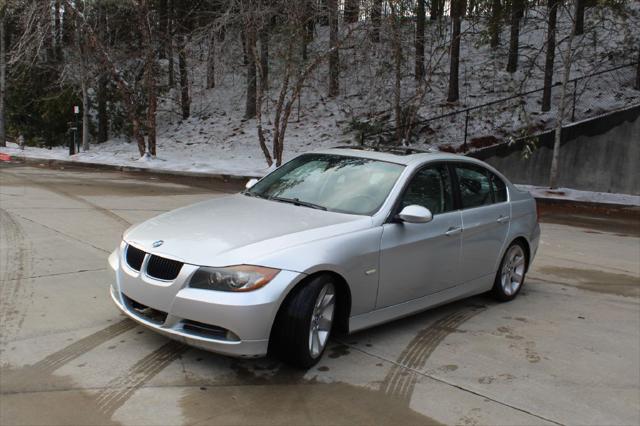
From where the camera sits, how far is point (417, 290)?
4.87 m

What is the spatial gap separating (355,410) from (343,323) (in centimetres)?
84

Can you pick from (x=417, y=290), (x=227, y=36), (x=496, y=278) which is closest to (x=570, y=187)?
(x=227, y=36)

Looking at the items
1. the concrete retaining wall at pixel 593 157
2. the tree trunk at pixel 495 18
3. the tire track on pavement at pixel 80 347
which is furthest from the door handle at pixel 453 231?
the concrete retaining wall at pixel 593 157

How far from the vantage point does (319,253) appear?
157 inches

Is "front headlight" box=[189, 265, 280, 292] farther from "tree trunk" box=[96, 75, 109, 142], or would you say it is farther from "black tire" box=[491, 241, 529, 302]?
"tree trunk" box=[96, 75, 109, 142]

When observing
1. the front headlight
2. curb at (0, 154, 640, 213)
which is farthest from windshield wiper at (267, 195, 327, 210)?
curb at (0, 154, 640, 213)

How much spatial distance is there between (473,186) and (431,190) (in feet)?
2.38

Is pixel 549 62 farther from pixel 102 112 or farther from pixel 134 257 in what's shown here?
pixel 102 112

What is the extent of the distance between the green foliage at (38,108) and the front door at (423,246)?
77.6 feet

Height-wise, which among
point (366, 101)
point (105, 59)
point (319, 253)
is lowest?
point (319, 253)

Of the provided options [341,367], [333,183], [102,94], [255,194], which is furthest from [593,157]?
[102,94]

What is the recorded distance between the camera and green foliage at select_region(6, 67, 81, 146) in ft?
84.4

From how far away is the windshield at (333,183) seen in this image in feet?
15.8

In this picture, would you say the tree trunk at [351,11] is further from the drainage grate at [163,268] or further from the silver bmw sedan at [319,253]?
the drainage grate at [163,268]
